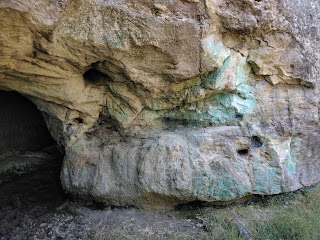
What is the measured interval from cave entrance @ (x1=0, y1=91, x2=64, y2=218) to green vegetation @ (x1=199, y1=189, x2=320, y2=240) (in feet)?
6.64

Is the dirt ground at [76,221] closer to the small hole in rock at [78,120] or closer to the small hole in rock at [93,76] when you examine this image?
the small hole in rock at [78,120]

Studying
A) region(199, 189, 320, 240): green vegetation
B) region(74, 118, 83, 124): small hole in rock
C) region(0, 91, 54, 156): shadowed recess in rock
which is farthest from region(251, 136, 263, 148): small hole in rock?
region(0, 91, 54, 156): shadowed recess in rock

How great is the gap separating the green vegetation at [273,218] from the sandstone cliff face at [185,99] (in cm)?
20

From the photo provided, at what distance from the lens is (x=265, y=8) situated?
3.15 m

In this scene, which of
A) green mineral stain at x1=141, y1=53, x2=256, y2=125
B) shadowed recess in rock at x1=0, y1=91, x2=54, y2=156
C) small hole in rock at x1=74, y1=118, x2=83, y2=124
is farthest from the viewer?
shadowed recess in rock at x1=0, y1=91, x2=54, y2=156

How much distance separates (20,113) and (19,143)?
0.57 m

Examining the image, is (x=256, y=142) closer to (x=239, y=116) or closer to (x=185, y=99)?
(x=239, y=116)

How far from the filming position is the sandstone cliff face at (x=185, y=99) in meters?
2.89

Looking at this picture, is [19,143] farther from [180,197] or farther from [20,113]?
[180,197]

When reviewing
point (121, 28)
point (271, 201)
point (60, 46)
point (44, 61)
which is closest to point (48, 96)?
point (44, 61)

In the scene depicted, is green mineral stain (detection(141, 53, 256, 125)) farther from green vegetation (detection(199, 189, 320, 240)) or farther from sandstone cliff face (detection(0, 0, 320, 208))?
green vegetation (detection(199, 189, 320, 240))

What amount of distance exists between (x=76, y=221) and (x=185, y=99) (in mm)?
1846

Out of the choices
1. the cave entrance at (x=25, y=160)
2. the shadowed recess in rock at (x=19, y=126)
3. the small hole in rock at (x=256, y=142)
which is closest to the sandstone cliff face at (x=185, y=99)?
the small hole in rock at (x=256, y=142)

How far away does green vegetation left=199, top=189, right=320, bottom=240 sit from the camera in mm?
3111
